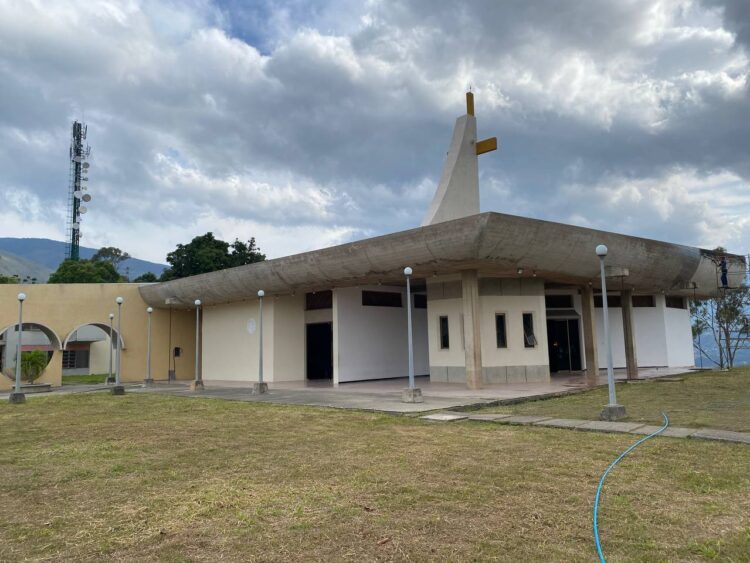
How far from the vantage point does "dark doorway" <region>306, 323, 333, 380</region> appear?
89.2 feet

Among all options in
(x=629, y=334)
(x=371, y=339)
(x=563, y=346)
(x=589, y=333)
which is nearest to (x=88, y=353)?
(x=371, y=339)

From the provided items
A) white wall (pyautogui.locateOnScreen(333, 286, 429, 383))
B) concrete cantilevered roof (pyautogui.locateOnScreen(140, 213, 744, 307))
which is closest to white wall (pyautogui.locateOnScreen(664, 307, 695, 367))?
concrete cantilevered roof (pyautogui.locateOnScreen(140, 213, 744, 307))

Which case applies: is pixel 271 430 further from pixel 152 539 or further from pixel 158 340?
pixel 158 340

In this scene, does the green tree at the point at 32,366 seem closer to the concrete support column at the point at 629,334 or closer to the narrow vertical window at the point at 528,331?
the narrow vertical window at the point at 528,331

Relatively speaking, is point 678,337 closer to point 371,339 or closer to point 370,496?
point 371,339

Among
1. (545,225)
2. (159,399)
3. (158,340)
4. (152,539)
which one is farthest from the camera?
(158,340)

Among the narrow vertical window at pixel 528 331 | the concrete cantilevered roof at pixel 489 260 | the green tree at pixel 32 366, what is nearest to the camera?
the concrete cantilevered roof at pixel 489 260

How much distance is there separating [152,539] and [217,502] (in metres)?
1.05

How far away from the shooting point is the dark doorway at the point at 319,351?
89.2ft

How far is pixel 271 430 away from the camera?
412 inches

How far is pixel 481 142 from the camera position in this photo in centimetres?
2298

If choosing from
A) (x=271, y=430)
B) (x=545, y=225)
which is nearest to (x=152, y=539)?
(x=271, y=430)

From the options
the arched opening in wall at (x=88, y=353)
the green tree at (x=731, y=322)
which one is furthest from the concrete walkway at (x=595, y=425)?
the arched opening in wall at (x=88, y=353)

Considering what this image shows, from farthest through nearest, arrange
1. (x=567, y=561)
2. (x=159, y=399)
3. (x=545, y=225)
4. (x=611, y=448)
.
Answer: (x=159, y=399) → (x=545, y=225) → (x=611, y=448) → (x=567, y=561)
